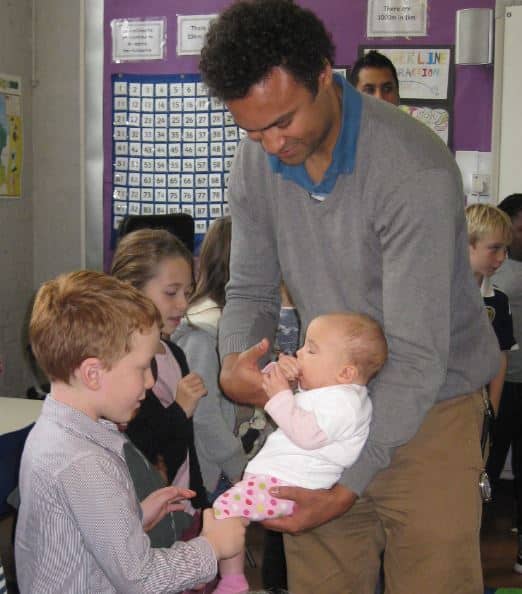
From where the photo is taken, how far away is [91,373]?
163 centimetres

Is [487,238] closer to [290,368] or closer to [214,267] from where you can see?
[214,267]

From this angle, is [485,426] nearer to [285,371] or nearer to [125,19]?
[285,371]

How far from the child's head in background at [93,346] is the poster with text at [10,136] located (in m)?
3.24

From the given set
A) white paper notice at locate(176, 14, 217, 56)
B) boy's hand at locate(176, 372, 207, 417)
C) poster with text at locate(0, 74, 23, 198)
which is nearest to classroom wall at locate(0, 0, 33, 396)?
poster with text at locate(0, 74, 23, 198)

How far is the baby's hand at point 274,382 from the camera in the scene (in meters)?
1.68

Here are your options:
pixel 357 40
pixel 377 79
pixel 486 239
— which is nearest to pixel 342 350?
pixel 486 239

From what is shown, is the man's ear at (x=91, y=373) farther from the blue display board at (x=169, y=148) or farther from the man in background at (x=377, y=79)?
the blue display board at (x=169, y=148)

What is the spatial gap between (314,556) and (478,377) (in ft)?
1.76

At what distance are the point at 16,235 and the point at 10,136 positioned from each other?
0.57 meters

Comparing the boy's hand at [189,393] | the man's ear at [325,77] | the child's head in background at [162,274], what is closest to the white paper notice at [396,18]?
the child's head in background at [162,274]

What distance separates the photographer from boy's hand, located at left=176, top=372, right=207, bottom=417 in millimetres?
2395

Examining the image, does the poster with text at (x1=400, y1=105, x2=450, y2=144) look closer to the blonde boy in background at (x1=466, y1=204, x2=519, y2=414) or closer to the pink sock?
the blonde boy in background at (x1=466, y1=204, x2=519, y2=414)

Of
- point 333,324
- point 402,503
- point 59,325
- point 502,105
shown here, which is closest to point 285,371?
point 333,324

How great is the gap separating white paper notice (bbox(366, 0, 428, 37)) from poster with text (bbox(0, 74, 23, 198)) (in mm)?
2025
